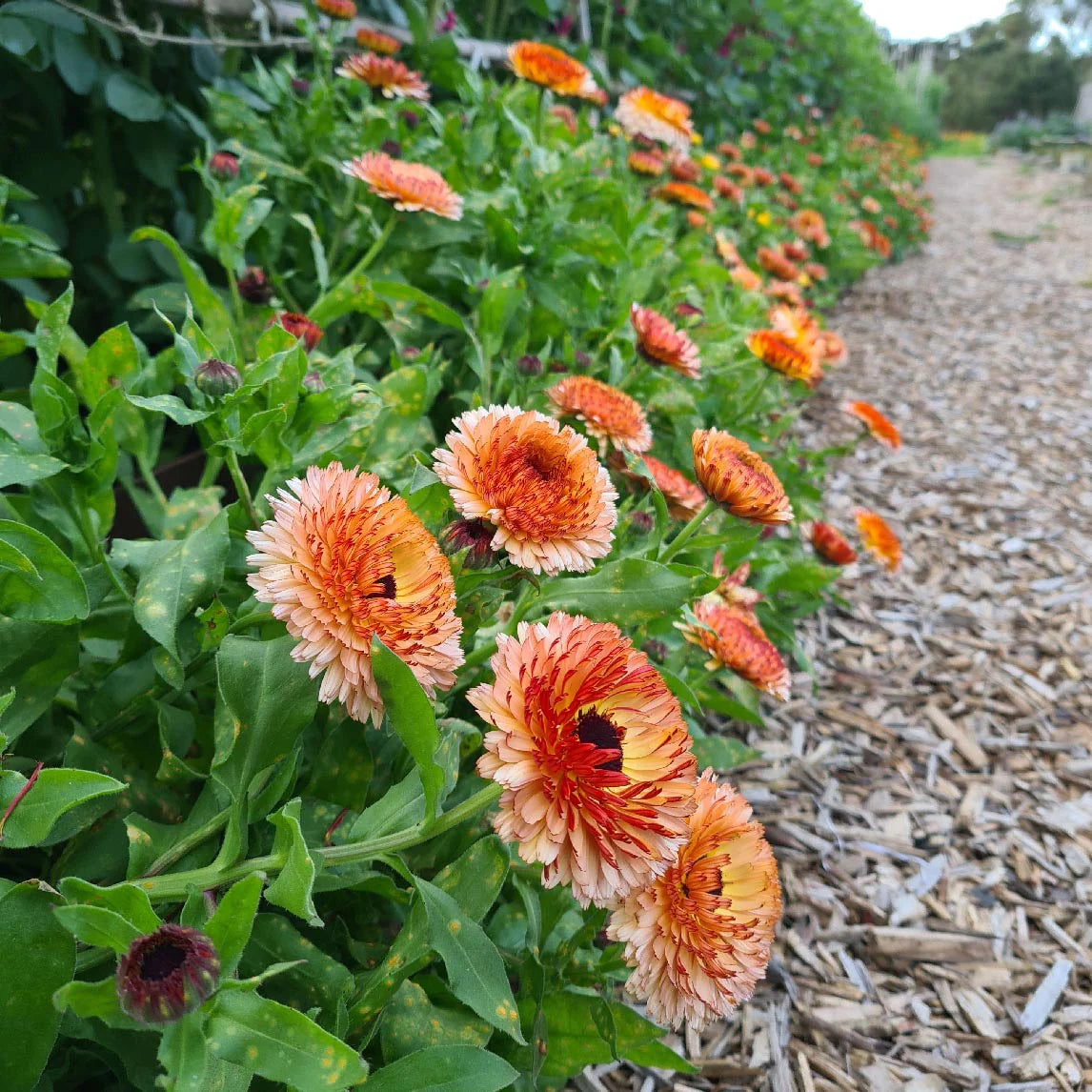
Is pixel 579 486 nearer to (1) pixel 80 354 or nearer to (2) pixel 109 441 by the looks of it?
(2) pixel 109 441

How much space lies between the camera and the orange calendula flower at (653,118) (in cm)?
288

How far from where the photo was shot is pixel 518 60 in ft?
7.61

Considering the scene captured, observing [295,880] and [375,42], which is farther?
[375,42]

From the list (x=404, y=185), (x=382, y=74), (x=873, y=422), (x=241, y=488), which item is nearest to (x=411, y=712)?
(x=241, y=488)

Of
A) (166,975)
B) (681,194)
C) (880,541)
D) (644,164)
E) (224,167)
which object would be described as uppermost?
(224,167)

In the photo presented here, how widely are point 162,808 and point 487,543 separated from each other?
516mm

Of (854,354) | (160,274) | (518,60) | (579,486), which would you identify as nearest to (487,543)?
(579,486)

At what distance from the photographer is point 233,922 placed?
70 cm

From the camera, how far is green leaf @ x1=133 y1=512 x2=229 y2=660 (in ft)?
3.03

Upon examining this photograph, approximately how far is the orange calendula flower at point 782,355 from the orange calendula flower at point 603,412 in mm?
650

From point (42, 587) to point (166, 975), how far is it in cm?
47

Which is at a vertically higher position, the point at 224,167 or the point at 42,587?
the point at 224,167

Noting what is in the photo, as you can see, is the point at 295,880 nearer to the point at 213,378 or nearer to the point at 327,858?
the point at 327,858

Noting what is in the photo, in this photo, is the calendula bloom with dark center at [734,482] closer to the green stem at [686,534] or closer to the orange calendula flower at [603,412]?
the green stem at [686,534]
